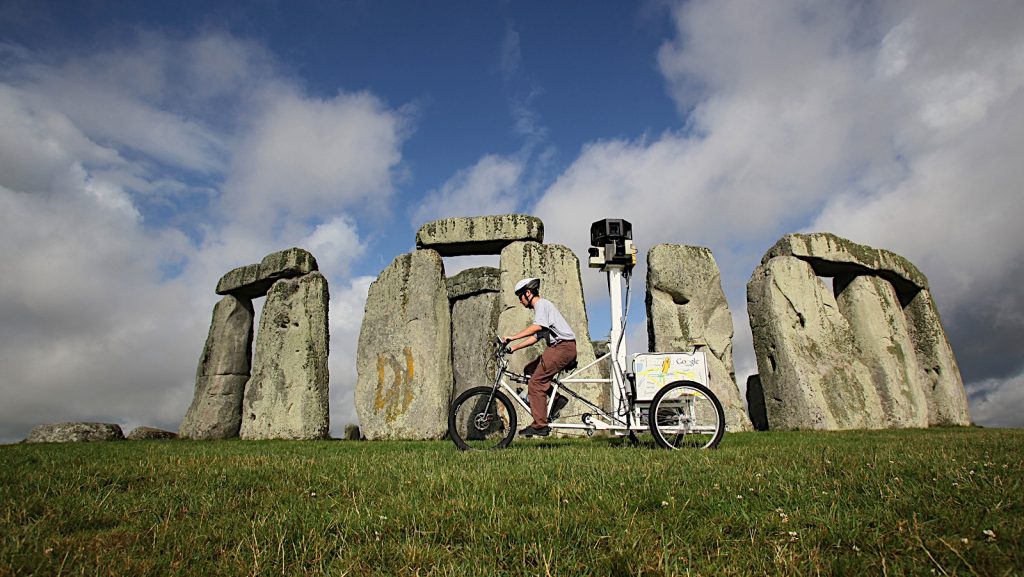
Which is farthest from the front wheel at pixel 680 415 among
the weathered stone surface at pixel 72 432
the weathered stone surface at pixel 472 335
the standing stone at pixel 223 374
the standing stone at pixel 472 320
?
the weathered stone surface at pixel 72 432

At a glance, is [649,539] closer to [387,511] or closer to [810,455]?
[387,511]

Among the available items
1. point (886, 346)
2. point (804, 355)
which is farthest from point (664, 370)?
point (886, 346)

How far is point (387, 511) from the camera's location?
11.1ft

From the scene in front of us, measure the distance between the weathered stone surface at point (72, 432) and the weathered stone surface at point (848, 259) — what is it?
14.7 meters

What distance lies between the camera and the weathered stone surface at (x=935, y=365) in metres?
14.1

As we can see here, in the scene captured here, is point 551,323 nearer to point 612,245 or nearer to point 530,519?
point 612,245

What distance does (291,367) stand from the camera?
13.0m

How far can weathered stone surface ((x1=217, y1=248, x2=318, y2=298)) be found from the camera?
44.6 feet

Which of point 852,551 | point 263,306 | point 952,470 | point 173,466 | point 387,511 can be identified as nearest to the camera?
point 852,551

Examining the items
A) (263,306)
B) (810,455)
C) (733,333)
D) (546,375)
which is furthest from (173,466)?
(733,333)

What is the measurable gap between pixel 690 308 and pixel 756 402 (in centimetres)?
425

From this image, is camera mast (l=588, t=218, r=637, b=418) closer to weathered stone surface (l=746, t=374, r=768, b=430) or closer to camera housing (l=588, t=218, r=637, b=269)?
A: camera housing (l=588, t=218, r=637, b=269)

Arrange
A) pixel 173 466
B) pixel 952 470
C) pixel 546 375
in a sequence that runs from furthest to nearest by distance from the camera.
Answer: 1. pixel 546 375
2. pixel 173 466
3. pixel 952 470

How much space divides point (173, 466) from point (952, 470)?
5.69 meters
